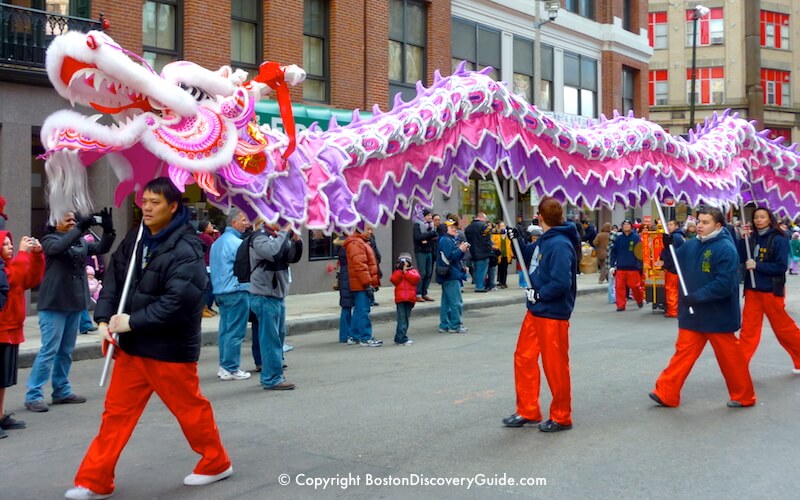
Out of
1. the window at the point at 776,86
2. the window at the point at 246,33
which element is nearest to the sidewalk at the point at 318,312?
the window at the point at 246,33

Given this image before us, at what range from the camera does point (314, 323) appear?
13.9m

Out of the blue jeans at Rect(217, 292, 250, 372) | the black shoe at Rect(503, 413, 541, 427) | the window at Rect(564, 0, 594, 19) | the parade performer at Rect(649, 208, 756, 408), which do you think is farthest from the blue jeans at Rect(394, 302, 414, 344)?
the window at Rect(564, 0, 594, 19)

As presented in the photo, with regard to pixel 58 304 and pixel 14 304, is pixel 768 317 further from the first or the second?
pixel 14 304

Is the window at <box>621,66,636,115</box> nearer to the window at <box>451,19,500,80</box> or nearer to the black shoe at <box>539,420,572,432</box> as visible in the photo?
the window at <box>451,19,500,80</box>

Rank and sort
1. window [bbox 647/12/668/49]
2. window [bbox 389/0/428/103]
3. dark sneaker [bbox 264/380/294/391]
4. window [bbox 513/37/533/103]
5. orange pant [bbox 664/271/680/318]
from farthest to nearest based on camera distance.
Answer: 1. window [bbox 647/12/668/49]
2. window [bbox 513/37/533/103]
3. window [bbox 389/0/428/103]
4. orange pant [bbox 664/271/680/318]
5. dark sneaker [bbox 264/380/294/391]

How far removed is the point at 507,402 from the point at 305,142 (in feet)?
9.69

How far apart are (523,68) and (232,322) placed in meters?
18.3

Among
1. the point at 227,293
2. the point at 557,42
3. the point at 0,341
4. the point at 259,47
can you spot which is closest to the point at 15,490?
the point at 0,341

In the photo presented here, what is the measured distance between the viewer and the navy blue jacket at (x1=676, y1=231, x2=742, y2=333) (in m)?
7.03

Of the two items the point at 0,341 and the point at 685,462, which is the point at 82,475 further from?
the point at 685,462

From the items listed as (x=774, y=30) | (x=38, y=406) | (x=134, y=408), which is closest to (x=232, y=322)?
(x=38, y=406)

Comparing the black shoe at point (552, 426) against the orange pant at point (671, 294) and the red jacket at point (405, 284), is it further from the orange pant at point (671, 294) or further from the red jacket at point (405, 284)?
the orange pant at point (671, 294)

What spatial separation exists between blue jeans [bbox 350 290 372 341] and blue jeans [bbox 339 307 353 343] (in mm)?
173

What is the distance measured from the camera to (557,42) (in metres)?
26.7
